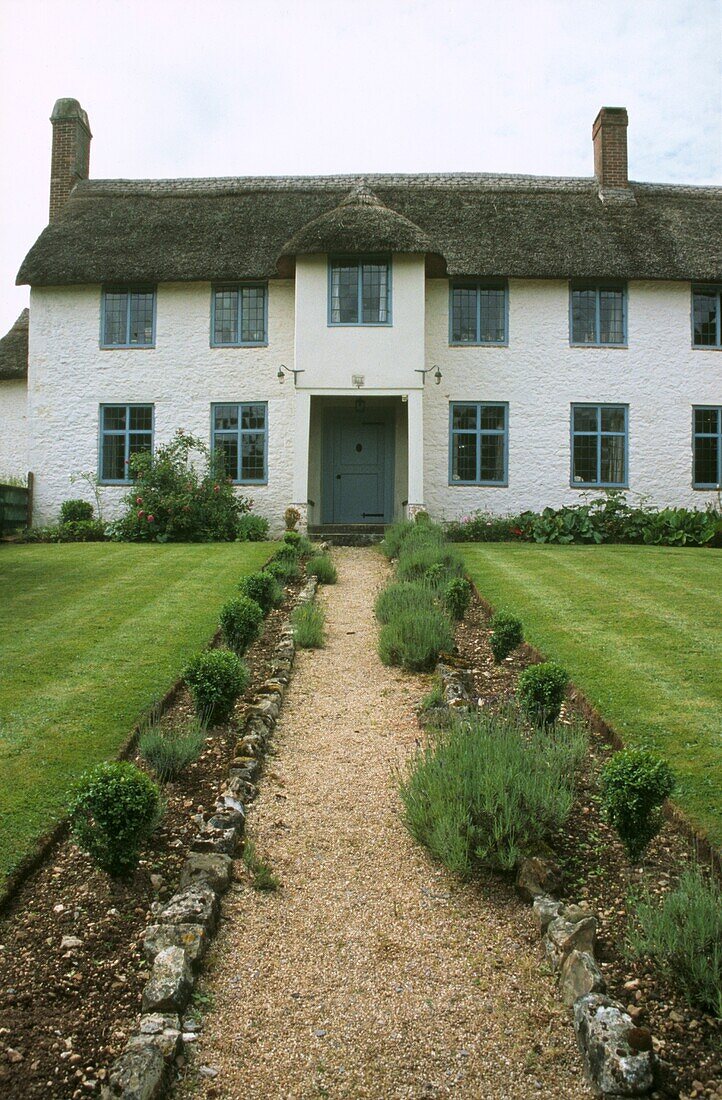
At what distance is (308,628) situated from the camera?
960cm

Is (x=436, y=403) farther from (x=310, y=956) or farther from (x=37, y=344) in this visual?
(x=310, y=956)

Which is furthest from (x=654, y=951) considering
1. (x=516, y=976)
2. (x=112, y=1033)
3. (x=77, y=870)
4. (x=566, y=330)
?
(x=566, y=330)

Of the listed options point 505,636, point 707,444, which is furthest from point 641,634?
point 707,444

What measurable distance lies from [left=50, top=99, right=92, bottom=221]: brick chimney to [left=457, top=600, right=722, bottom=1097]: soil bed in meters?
20.2

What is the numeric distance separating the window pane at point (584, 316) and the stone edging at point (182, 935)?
16228mm

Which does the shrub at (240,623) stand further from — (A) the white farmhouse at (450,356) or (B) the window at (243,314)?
(B) the window at (243,314)

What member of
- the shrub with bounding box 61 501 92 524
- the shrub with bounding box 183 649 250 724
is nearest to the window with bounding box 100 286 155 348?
the shrub with bounding box 61 501 92 524

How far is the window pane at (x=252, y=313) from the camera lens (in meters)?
20.3

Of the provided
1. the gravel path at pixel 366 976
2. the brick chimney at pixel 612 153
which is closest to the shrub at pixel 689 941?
the gravel path at pixel 366 976

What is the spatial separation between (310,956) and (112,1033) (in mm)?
979

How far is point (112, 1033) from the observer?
12.1 feet

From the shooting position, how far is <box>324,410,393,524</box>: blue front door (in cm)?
2098

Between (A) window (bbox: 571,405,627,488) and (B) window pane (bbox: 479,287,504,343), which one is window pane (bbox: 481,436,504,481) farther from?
(B) window pane (bbox: 479,287,504,343)

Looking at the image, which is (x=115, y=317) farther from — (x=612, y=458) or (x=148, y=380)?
(x=612, y=458)
